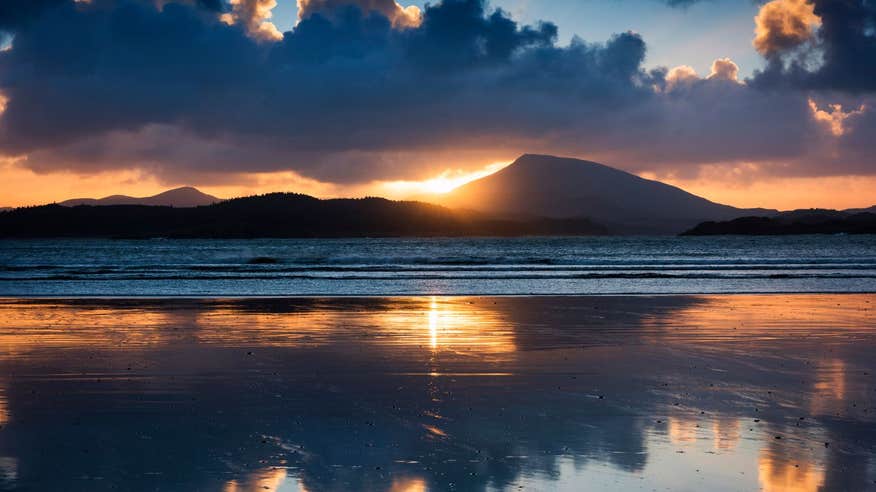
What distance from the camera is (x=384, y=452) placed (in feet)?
28.9

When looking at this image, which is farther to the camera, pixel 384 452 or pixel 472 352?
pixel 472 352

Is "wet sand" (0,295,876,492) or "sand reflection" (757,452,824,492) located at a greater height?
"wet sand" (0,295,876,492)

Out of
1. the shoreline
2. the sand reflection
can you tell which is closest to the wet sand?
the sand reflection

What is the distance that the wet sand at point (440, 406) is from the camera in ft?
26.4

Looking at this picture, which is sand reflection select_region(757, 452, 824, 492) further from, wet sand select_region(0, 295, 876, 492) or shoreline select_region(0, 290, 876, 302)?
shoreline select_region(0, 290, 876, 302)

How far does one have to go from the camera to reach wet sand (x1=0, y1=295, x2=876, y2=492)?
8.04 metres

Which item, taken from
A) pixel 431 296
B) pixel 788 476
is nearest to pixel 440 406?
pixel 788 476

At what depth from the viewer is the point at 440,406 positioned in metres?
11.0

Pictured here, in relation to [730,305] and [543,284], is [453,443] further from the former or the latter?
[543,284]

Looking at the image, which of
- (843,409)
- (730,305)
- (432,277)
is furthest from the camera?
(432,277)

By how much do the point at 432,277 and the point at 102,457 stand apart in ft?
130

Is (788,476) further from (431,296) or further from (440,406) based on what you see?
(431,296)

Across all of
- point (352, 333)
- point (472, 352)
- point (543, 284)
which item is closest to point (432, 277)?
point (543, 284)

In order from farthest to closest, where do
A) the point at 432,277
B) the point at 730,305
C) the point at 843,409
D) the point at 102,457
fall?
the point at 432,277, the point at 730,305, the point at 843,409, the point at 102,457
